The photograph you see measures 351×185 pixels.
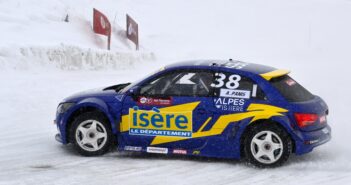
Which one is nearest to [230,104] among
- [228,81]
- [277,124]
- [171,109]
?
[228,81]

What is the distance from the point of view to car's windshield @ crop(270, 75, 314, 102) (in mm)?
7199

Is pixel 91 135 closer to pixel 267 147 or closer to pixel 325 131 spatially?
pixel 267 147

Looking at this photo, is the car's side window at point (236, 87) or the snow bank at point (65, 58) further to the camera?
the snow bank at point (65, 58)

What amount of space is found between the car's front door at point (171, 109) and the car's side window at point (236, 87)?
4.6 inches

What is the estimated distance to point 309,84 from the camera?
53.4ft

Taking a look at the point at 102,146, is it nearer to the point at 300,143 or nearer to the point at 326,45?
the point at 300,143

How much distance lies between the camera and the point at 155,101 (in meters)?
7.44

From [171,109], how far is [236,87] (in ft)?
2.93

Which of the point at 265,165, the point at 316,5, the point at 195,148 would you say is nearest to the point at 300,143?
the point at 265,165

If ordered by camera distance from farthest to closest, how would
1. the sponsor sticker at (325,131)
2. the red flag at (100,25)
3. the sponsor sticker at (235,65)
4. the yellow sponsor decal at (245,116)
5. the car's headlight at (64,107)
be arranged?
the red flag at (100,25)
the car's headlight at (64,107)
the sponsor sticker at (235,65)
the sponsor sticker at (325,131)
the yellow sponsor decal at (245,116)

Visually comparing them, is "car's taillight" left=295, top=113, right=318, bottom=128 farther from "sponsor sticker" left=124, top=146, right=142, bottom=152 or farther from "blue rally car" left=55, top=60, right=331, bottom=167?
"sponsor sticker" left=124, top=146, right=142, bottom=152

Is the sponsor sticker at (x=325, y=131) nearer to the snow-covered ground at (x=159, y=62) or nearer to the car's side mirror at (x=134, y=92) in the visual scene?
the snow-covered ground at (x=159, y=62)

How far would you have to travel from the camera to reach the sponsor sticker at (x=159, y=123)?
24.0ft

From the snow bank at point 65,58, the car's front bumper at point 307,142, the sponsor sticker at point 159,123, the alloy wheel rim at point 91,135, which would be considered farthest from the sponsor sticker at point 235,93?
the snow bank at point 65,58
